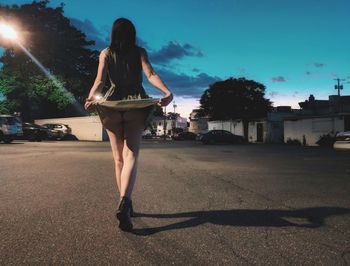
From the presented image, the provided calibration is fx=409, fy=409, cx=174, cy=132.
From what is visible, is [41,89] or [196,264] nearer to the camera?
[196,264]

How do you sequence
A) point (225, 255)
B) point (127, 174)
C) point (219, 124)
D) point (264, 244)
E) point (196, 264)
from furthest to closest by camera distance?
1. point (219, 124)
2. point (127, 174)
3. point (264, 244)
4. point (225, 255)
5. point (196, 264)

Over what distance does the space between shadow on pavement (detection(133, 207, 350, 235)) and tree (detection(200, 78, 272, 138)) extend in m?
59.6

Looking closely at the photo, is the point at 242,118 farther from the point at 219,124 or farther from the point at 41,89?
the point at 41,89

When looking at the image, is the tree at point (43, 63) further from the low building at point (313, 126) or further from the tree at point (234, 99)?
the low building at point (313, 126)

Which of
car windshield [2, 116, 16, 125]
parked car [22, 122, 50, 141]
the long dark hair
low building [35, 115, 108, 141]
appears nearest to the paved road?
the long dark hair

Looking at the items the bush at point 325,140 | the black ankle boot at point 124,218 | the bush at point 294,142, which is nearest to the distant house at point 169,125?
the bush at point 294,142

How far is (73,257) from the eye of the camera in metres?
2.84

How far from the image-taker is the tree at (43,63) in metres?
48.9

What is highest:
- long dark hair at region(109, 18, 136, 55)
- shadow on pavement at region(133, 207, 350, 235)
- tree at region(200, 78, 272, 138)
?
tree at region(200, 78, 272, 138)

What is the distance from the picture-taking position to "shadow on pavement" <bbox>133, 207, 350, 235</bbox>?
3.88 meters

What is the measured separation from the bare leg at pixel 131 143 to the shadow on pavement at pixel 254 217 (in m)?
0.48

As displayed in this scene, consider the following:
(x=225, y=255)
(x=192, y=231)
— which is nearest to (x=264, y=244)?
(x=225, y=255)

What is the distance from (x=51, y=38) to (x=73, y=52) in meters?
3.54

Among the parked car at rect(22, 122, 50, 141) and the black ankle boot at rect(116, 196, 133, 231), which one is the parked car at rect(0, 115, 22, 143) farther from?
the black ankle boot at rect(116, 196, 133, 231)
